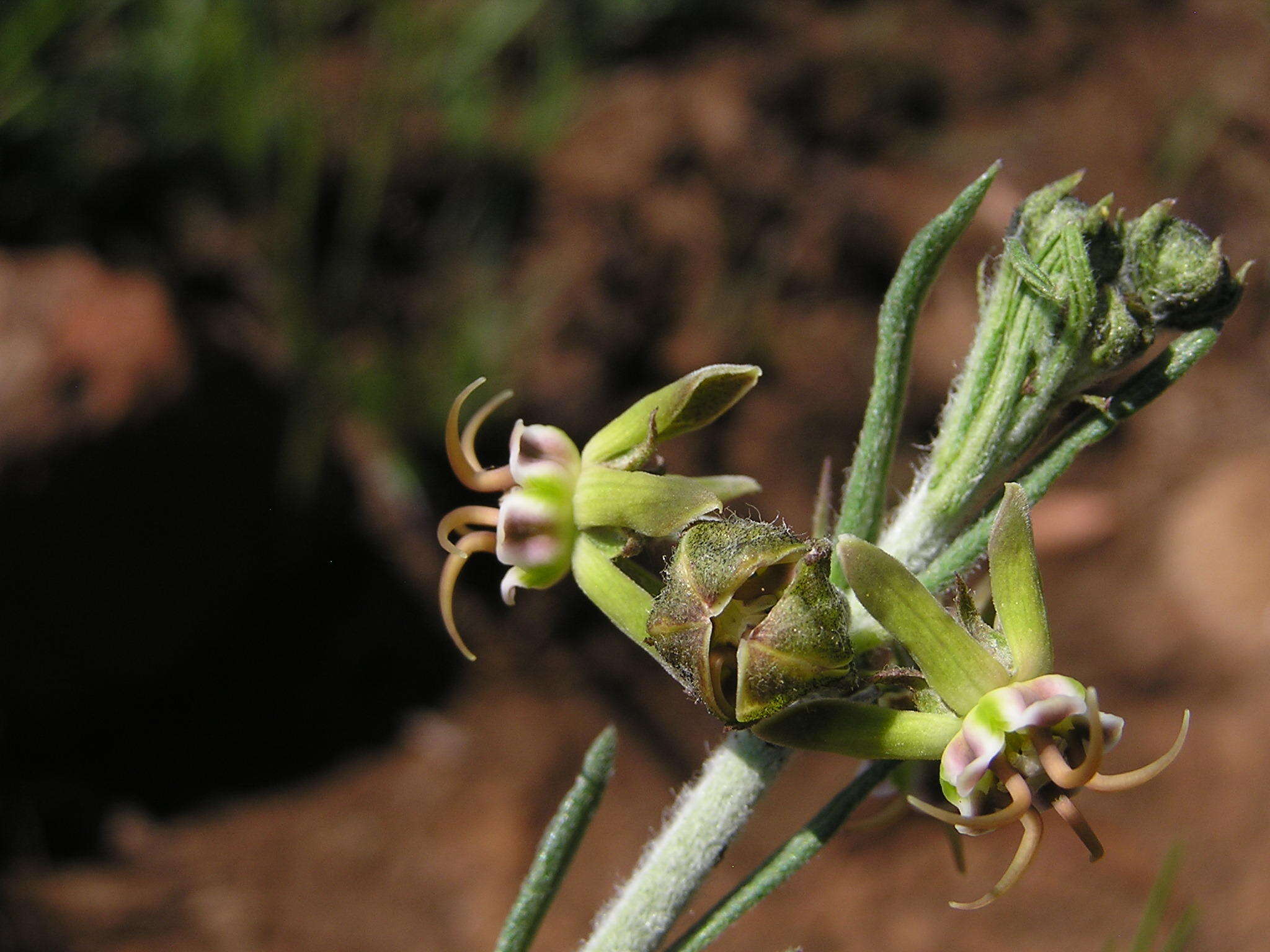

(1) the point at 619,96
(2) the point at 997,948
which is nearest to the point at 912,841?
(2) the point at 997,948

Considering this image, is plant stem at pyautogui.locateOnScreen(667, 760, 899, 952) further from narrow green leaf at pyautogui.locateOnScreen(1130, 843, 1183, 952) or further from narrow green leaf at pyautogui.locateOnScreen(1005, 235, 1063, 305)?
narrow green leaf at pyautogui.locateOnScreen(1005, 235, 1063, 305)

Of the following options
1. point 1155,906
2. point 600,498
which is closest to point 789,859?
point 600,498

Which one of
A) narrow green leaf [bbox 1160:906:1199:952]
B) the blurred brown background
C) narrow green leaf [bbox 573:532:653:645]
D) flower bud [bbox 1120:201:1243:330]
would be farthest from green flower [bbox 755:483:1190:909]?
the blurred brown background

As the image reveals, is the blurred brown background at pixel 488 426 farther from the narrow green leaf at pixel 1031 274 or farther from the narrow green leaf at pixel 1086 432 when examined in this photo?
the narrow green leaf at pixel 1031 274

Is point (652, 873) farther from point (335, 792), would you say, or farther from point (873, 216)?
point (873, 216)

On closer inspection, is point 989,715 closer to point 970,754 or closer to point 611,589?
point 970,754
